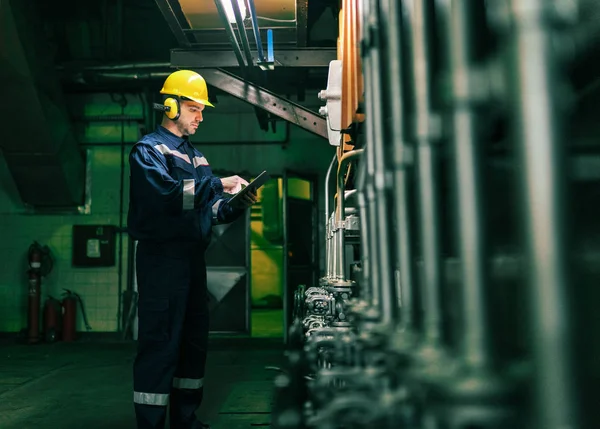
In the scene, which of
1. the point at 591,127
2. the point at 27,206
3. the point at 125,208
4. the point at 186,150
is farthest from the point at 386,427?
the point at 27,206

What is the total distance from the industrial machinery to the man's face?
175 cm

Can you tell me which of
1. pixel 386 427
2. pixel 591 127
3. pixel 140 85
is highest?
pixel 140 85

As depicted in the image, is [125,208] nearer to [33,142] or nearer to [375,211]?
[33,142]

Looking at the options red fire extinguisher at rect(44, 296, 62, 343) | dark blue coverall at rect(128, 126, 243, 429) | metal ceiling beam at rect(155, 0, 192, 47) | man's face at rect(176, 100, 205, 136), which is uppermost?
metal ceiling beam at rect(155, 0, 192, 47)

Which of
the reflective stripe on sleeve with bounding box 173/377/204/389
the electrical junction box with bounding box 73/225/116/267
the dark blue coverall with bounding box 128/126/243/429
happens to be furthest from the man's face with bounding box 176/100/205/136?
the electrical junction box with bounding box 73/225/116/267

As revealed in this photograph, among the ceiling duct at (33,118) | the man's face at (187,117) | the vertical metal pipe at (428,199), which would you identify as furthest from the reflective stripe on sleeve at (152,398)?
the ceiling duct at (33,118)

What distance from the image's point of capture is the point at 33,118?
5566 millimetres

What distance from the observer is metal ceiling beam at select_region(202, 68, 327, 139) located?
470 cm

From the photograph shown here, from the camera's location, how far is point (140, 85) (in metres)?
6.09

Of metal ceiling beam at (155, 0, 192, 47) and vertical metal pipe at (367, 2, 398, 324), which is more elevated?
metal ceiling beam at (155, 0, 192, 47)

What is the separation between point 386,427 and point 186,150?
7.31ft

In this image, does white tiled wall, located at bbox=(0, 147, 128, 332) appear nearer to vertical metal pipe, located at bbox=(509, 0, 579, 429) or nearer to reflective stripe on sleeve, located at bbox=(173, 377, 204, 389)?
reflective stripe on sleeve, located at bbox=(173, 377, 204, 389)

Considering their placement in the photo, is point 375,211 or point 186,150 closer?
point 375,211

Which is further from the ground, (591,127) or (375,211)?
(591,127)
